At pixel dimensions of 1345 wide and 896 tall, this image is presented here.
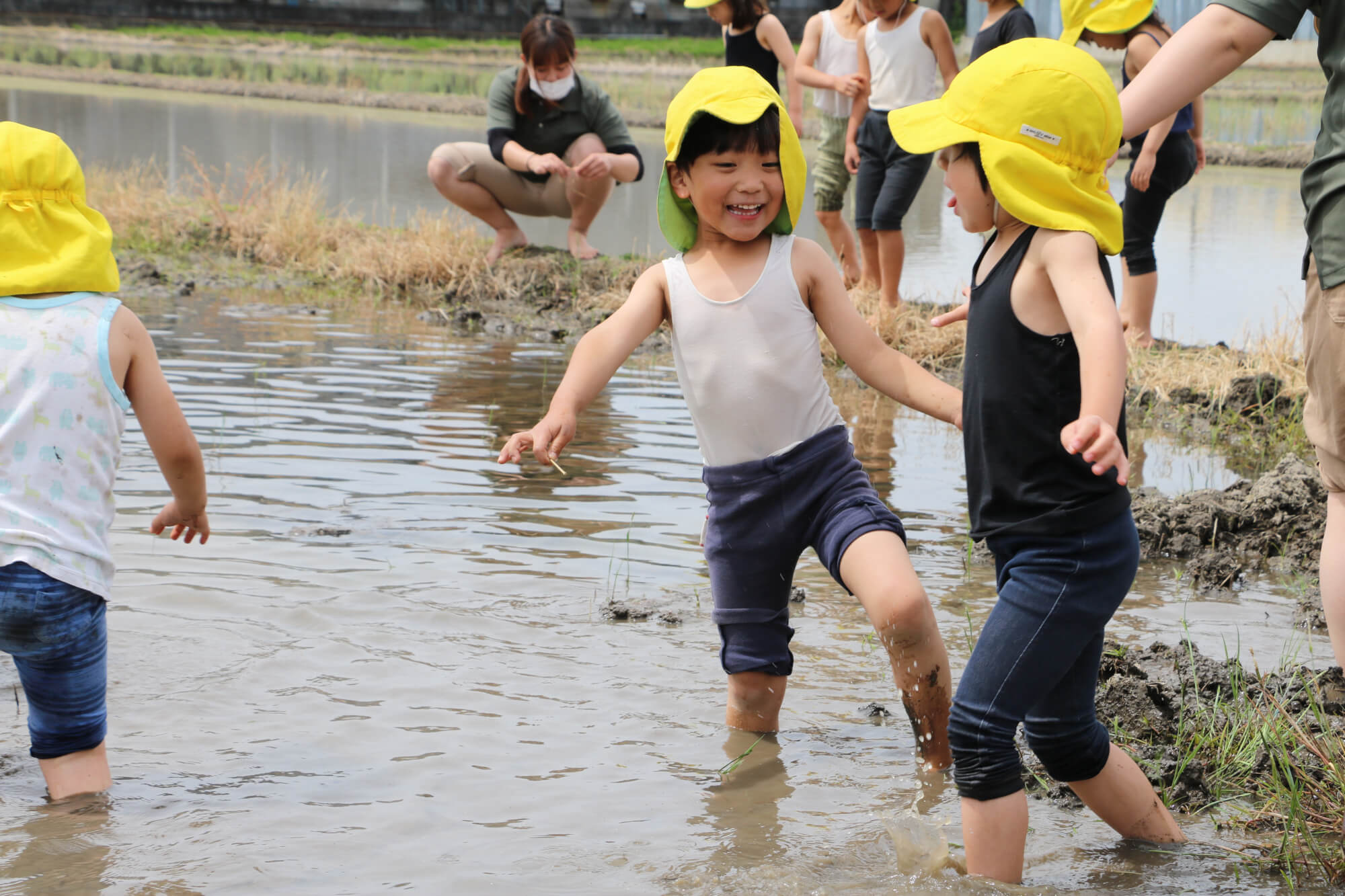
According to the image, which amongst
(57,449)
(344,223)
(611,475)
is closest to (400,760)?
(57,449)

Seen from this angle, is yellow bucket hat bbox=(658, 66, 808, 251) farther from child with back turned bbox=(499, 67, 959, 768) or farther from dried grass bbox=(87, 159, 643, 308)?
dried grass bbox=(87, 159, 643, 308)

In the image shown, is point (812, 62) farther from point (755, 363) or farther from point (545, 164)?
point (755, 363)

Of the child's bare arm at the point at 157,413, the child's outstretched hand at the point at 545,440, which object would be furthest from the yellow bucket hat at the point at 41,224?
the child's outstretched hand at the point at 545,440

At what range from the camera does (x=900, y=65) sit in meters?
7.96

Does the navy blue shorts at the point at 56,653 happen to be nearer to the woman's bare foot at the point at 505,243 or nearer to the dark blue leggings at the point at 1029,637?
the dark blue leggings at the point at 1029,637

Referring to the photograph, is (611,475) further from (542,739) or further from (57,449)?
(57,449)

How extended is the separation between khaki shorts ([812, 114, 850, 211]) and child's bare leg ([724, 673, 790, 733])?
561 centimetres

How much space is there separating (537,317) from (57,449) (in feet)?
21.6

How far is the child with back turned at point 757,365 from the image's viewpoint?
347cm

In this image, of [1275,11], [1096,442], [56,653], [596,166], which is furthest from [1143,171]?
[56,653]

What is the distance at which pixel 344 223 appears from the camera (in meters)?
11.5

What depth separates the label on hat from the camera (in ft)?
9.21

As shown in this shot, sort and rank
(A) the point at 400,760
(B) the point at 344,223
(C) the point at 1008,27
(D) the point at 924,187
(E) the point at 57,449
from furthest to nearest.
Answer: (D) the point at 924,187 → (B) the point at 344,223 → (C) the point at 1008,27 → (A) the point at 400,760 → (E) the point at 57,449

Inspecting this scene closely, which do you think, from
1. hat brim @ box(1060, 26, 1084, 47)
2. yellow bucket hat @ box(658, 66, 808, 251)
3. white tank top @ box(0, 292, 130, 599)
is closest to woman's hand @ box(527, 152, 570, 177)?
hat brim @ box(1060, 26, 1084, 47)
